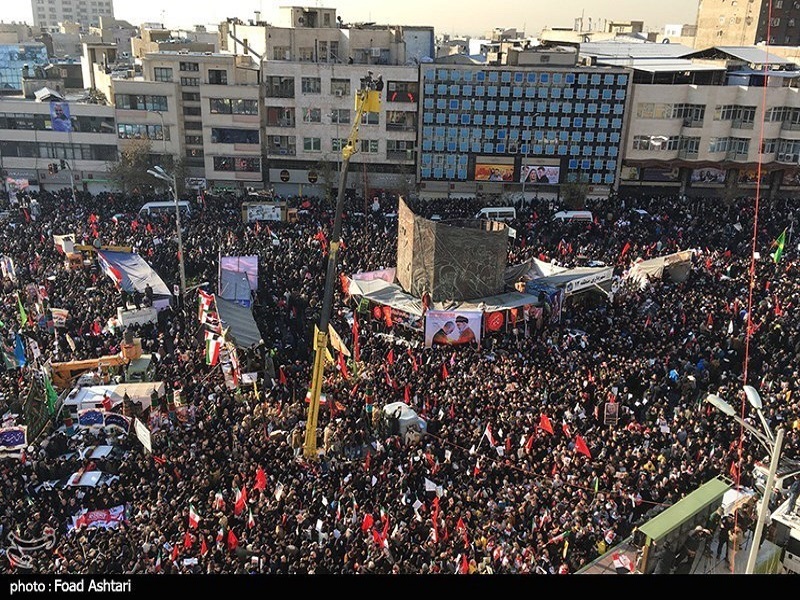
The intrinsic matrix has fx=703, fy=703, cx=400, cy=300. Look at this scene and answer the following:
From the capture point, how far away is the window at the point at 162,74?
155 feet

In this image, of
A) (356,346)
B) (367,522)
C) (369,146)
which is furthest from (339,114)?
(367,522)

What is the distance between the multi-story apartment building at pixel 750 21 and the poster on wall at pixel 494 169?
37.1m

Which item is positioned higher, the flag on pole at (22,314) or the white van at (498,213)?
the white van at (498,213)

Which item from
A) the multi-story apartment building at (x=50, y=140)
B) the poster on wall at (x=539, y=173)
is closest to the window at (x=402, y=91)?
the poster on wall at (x=539, y=173)

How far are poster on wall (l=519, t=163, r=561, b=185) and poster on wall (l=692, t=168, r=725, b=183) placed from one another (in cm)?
988

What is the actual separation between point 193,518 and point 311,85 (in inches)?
1431

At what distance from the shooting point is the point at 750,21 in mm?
68062

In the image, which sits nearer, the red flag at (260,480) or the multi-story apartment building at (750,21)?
the red flag at (260,480)

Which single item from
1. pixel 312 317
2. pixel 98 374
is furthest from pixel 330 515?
pixel 312 317

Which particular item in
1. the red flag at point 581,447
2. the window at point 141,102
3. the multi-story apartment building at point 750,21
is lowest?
the red flag at point 581,447

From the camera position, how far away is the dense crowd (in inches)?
586

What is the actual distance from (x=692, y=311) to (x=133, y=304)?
20670 mm

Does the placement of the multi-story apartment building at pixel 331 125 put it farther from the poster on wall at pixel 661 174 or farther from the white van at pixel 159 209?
the poster on wall at pixel 661 174

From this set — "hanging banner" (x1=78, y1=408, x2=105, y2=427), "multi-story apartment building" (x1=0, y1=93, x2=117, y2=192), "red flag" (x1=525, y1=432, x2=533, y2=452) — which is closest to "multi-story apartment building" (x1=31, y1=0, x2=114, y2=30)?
"multi-story apartment building" (x1=0, y1=93, x2=117, y2=192)
